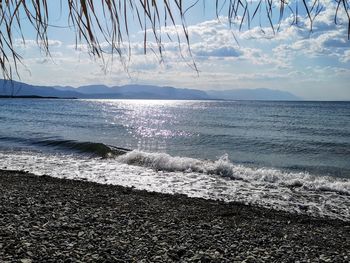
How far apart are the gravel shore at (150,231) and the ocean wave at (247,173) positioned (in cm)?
478

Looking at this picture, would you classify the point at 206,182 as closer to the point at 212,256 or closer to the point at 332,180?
the point at 332,180

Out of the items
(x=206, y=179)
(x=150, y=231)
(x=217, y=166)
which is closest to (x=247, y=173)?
(x=217, y=166)

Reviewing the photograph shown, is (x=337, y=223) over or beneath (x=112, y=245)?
beneath

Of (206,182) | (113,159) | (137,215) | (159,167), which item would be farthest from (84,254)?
(113,159)

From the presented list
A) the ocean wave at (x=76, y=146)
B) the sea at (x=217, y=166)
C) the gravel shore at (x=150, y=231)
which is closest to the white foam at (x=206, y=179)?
the sea at (x=217, y=166)

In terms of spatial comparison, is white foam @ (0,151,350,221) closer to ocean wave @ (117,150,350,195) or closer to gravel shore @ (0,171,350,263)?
ocean wave @ (117,150,350,195)

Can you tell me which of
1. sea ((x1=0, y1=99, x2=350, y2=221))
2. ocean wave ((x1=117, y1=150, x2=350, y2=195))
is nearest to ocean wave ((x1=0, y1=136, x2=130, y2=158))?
sea ((x1=0, y1=99, x2=350, y2=221))

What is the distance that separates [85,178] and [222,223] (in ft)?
27.1

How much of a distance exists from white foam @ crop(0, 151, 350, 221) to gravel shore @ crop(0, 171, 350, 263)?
5.39 ft

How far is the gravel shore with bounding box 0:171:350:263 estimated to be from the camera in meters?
6.41

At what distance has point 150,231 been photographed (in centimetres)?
789

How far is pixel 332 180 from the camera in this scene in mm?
17125

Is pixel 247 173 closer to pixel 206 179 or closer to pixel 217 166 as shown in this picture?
pixel 217 166

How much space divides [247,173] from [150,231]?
1050 cm
